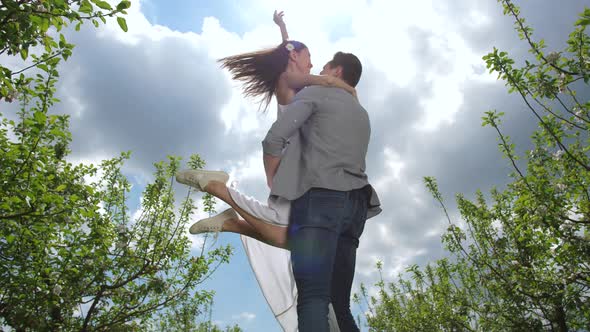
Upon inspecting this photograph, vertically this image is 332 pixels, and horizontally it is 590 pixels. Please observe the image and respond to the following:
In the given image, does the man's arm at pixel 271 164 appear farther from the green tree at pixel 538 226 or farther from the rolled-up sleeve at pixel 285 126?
the green tree at pixel 538 226

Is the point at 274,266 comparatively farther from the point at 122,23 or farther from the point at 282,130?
the point at 122,23

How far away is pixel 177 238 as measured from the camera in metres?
8.59

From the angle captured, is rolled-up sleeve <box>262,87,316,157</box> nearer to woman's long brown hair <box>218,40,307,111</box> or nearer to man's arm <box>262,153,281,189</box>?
man's arm <box>262,153,281,189</box>

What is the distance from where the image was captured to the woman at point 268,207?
7.71ft

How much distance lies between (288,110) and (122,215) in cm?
727

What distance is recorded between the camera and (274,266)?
2779 mm

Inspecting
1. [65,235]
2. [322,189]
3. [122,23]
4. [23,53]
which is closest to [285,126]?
[322,189]

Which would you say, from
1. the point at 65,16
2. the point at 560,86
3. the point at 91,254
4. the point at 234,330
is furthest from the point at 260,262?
the point at 234,330

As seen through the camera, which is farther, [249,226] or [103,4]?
[103,4]

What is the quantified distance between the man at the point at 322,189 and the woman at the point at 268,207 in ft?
0.38

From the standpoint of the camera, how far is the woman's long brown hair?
3.43 meters

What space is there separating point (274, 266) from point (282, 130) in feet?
3.17

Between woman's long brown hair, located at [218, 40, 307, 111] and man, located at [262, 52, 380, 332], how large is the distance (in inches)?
38.0

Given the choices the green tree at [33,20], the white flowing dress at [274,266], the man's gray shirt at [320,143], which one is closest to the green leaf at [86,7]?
the green tree at [33,20]
